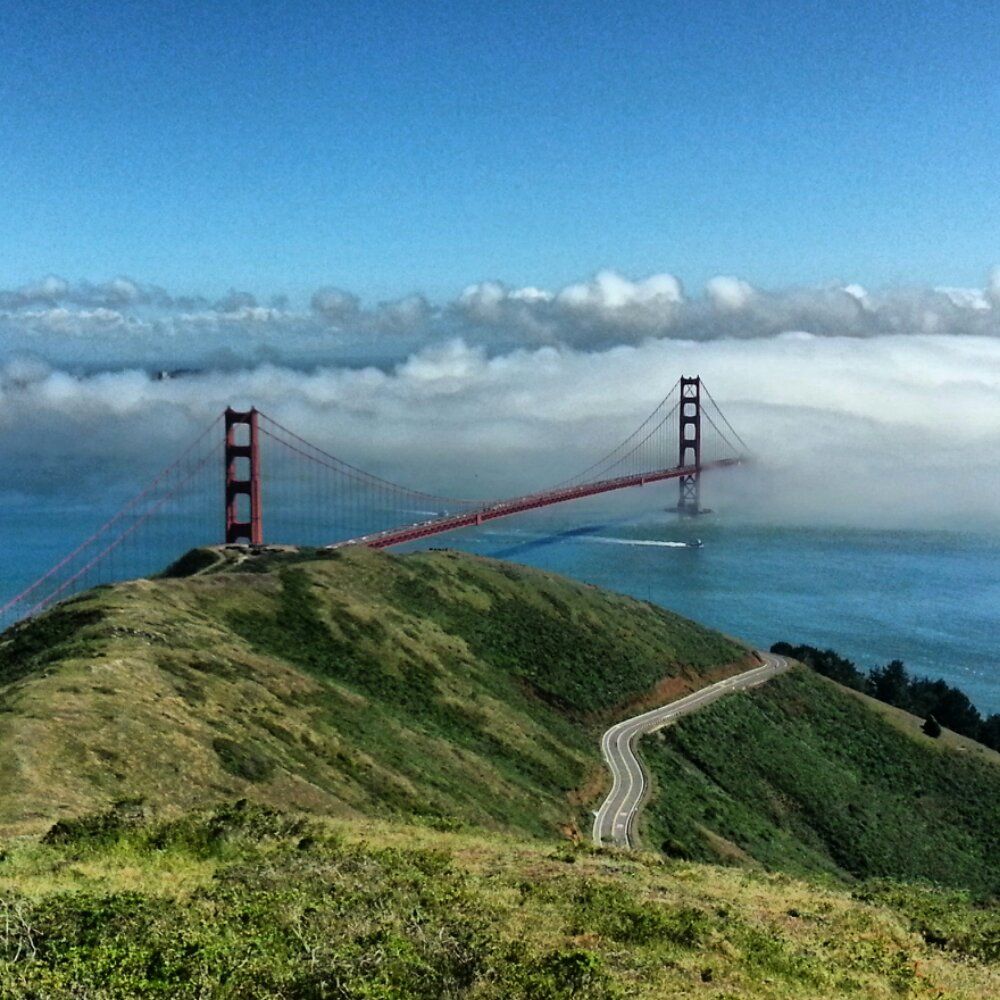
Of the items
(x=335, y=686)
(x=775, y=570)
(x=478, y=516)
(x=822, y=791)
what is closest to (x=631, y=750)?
(x=822, y=791)

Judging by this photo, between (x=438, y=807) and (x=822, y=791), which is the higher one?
(x=438, y=807)

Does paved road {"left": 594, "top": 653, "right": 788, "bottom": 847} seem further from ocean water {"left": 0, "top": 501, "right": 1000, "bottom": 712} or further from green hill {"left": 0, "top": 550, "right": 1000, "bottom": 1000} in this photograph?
ocean water {"left": 0, "top": 501, "right": 1000, "bottom": 712}

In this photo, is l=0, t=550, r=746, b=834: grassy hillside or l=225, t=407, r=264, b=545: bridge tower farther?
l=225, t=407, r=264, b=545: bridge tower

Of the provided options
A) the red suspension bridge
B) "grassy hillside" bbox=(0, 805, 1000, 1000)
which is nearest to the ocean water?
the red suspension bridge

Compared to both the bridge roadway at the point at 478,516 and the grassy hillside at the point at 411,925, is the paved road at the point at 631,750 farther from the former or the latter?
the bridge roadway at the point at 478,516

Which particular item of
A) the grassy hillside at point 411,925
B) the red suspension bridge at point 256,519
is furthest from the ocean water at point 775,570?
the grassy hillside at point 411,925

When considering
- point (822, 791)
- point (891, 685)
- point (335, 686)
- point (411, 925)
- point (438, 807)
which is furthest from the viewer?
point (891, 685)

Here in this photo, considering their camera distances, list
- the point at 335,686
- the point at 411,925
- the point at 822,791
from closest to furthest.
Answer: the point at 411,925
the point at 335,686
the point at 822,791

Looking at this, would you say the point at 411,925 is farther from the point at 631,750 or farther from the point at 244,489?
the point at 244,489
